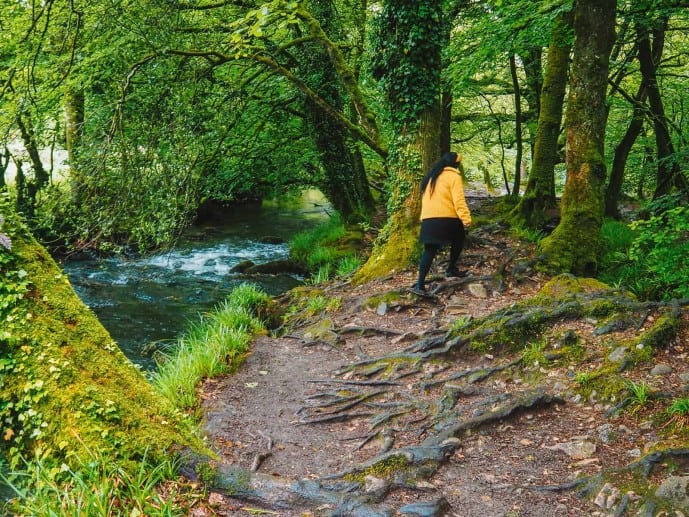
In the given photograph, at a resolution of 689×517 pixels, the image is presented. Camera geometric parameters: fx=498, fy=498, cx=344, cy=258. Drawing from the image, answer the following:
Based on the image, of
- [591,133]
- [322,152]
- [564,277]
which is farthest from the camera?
[322,152]

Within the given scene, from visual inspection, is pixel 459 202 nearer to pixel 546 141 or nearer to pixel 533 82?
pixel 546 141

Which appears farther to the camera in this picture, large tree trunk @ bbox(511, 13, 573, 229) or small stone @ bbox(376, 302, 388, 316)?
large tree trunk @ bbox(511, 13, 573, 229)

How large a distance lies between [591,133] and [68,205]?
8471mm

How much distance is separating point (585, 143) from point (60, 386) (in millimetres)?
8168

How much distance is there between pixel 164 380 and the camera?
616 cm

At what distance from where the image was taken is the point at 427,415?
16.8 ft

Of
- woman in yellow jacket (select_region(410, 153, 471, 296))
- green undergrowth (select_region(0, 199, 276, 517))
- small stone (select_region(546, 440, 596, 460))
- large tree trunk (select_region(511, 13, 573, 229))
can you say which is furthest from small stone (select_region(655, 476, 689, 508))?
large tree trunk (select_region(511, 13, 573, 229))

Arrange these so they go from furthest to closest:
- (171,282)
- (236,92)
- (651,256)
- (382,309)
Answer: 1. (171,282)
2. (236,92)
3. (382,309)
4. (651,256)

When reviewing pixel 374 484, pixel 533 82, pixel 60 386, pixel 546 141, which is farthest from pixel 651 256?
pixel 533 82

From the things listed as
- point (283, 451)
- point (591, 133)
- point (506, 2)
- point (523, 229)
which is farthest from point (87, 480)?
point (506, 2)

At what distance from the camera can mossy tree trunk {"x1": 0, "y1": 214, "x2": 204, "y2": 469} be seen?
3.05m

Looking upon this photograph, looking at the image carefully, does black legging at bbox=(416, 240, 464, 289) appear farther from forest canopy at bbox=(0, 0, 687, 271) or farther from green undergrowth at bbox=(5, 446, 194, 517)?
green undergrowth at bbox=(5, 446, 194, 517)

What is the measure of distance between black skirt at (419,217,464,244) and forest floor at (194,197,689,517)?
0.93 meters

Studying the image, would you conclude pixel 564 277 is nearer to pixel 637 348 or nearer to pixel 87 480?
pixel 637 348
